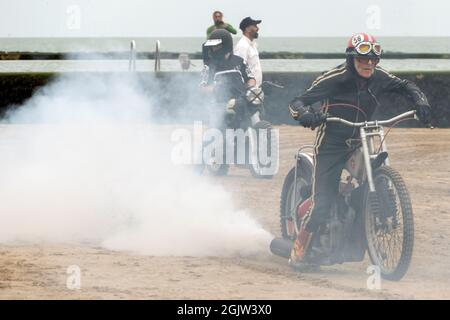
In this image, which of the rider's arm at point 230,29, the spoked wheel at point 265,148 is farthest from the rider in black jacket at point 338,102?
the rider's arm at point 230,29

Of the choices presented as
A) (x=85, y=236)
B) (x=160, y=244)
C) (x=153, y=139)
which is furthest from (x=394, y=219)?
(x=153, y=139)

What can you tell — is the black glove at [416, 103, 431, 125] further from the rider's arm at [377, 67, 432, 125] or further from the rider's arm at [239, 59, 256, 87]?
the rider's arm at [239, 59, 256, 87]

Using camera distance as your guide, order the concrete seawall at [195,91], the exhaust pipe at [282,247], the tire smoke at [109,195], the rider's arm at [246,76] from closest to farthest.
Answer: the exhaust pipe at [282,247], the tire smoke at [109,195], the rider's arm at [246,76], the concrete seawall at [195,91]

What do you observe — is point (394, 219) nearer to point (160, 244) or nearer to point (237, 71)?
point (160, 244)

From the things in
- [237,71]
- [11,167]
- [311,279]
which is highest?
[237,71]

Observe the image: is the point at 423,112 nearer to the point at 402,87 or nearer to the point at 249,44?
the point at 402,87

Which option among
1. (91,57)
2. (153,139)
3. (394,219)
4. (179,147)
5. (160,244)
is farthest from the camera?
(153,139)

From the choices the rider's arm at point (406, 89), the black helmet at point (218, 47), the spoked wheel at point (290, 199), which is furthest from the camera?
the black helmet at point (218, 47)

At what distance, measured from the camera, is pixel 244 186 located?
54.9 ft

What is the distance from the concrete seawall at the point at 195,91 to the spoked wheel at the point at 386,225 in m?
14.8

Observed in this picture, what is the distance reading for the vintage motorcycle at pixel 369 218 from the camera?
959 cm

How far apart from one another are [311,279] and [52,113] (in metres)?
8.33

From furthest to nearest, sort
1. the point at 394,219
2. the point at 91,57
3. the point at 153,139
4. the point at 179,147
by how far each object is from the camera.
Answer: the point at 153,139, the point at 179,147, the point at 91,57, the point at 394,219

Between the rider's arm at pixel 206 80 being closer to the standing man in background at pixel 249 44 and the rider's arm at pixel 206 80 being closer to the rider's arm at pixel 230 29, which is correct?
the standing man in background at pixel 249 44
